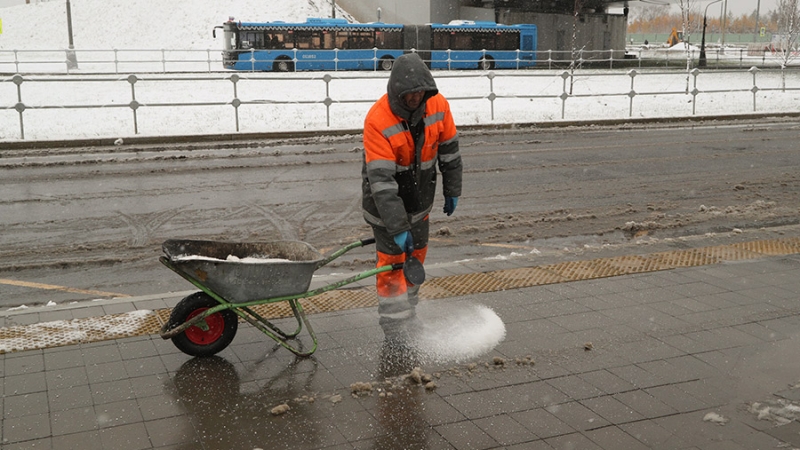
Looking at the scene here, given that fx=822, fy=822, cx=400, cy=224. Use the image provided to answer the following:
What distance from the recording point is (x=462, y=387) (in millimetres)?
5047

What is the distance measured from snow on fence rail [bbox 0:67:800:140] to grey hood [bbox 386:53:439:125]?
545 inches

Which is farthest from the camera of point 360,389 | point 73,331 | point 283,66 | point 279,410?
point 283,66

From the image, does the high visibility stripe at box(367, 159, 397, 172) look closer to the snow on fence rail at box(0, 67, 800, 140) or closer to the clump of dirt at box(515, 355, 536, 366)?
the clump of dirt at box(515, 355, 536, 366)

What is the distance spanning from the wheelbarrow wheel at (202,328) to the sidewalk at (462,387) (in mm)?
105

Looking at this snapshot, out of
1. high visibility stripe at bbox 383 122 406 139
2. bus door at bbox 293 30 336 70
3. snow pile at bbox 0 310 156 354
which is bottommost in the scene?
snow pile at bbox 0 310 156 354

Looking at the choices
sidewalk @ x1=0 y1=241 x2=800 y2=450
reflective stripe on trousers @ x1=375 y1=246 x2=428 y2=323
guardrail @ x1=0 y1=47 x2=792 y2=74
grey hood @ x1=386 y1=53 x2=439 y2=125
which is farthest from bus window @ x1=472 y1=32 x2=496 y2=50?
grey hood @ x1=386 y1=53 x2=439 y2=125

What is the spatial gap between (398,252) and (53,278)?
3744 mm

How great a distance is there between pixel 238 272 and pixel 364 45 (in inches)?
1406

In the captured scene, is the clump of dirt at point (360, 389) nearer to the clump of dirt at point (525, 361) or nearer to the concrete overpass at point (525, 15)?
the clump of dirt at point (525, 361)

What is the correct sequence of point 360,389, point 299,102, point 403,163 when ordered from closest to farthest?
point 360,389, point 403,163, point 299,102

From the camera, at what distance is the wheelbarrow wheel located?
17.5ft

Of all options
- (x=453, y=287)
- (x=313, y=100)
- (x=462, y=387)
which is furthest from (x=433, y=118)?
(x=313, y=100)

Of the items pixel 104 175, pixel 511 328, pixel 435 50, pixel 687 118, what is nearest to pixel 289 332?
pixel 511 328

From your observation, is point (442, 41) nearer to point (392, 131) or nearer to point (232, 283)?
point (392, 131)
